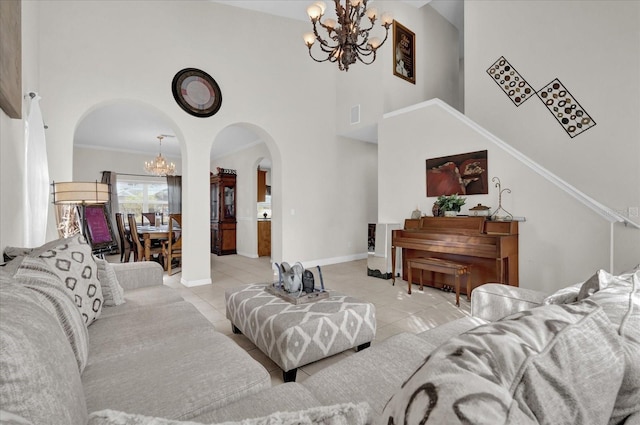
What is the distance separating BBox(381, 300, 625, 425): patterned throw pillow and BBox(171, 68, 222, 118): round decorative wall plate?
15.0 ft

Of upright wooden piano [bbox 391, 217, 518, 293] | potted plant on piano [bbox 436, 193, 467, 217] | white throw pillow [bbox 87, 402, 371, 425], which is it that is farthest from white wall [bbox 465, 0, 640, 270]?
white throw pillow [bbox 87, 402, 371, 425]

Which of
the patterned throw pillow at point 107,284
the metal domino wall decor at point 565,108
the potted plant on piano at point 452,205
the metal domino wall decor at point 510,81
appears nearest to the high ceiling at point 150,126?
the metal domino wall decor at point 510,81

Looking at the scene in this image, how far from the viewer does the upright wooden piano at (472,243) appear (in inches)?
132

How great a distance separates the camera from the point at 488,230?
353cm

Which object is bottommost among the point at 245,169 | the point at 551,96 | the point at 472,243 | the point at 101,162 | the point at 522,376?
the point at 472,243

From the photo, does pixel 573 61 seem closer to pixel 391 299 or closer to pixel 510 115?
pixel 510 115

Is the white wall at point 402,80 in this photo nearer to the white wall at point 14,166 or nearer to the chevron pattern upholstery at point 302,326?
the chevron pattern upholstery at point 302,326

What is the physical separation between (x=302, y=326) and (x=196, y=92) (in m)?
3.80

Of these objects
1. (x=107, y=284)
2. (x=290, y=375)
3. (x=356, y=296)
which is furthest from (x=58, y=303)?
(x=356, y=296)

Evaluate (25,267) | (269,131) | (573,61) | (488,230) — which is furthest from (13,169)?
(573,61)

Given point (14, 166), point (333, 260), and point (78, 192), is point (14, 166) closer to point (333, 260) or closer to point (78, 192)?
point (78, 192)

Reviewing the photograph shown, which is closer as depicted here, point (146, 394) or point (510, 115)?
point (146, 394)

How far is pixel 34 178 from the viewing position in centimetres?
236

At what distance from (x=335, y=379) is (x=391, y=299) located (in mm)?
2672
